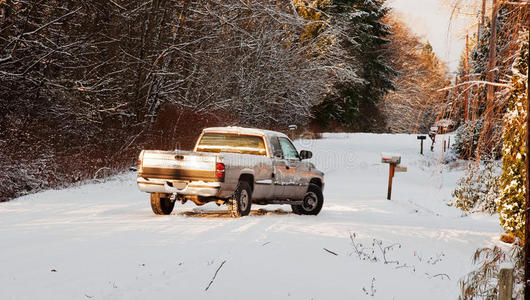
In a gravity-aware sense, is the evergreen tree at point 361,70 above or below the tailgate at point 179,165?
above

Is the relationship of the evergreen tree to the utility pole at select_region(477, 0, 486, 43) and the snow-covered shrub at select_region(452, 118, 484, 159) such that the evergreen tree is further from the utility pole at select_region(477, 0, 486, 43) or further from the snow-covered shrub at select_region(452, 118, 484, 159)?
the utility pole at select_region(477, 0, 486, 43)

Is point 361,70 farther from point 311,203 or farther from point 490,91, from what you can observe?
point 490,91

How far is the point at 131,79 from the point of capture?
23625 mm

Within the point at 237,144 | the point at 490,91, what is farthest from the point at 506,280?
the point at 237,144

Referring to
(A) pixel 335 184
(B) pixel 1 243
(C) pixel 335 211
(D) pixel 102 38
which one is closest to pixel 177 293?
(B) pixel 1 243

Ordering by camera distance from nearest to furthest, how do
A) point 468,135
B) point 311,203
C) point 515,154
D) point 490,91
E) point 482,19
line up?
A: point 482,19
point 490,91
point 468,135
point 515,154
point 311,203

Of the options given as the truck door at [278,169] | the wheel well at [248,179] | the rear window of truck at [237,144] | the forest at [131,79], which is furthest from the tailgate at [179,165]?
the forest at [131,79]

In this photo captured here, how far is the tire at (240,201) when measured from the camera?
39.8ft

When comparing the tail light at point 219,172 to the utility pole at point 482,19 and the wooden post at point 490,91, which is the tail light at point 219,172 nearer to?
the wooden post at point 490,91

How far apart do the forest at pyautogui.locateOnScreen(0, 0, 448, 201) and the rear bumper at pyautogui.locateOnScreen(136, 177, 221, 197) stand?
414 cm

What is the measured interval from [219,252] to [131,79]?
637 inches

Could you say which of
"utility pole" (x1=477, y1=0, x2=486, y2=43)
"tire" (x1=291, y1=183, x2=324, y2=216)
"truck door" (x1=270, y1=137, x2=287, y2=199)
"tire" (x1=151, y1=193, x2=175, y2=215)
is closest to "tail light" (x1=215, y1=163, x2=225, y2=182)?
"tire" (x1=151, y1=193, x2=175, y2=215)

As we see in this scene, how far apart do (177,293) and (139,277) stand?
1.98ft

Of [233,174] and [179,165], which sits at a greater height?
[179,165]
